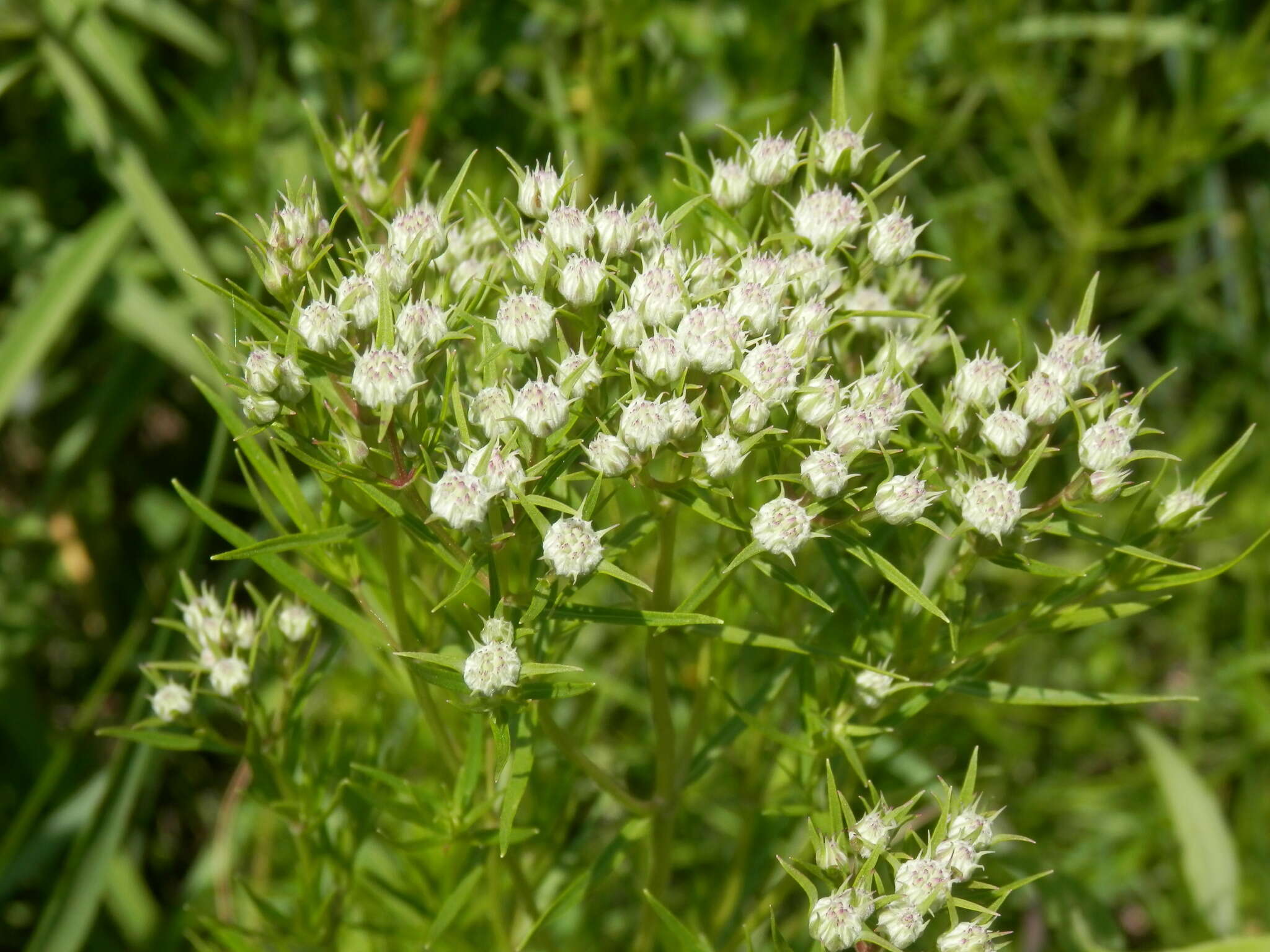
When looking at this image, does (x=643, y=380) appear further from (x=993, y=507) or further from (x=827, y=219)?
(x=993, y=507)

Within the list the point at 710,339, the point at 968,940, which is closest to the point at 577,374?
the point at 710,339

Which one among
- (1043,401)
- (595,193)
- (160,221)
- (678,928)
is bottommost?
(678,928)

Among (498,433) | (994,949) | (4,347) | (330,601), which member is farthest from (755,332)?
(4,347)

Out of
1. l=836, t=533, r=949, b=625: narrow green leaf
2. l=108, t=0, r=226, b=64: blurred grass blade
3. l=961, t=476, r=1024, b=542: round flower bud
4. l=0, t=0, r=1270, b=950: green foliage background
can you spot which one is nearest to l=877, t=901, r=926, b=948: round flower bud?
l=836, t=533, r=949, b=625: narrow green leaf

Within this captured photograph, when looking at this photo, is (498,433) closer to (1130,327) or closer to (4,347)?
(4,347)

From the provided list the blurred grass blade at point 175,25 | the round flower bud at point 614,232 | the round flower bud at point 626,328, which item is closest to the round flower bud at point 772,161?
the round flower bud at point 614,232

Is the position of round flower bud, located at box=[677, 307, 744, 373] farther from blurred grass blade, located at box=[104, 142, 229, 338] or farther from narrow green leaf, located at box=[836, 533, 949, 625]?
blurred grass blade, located at box=[104, 142, 229, 338]
